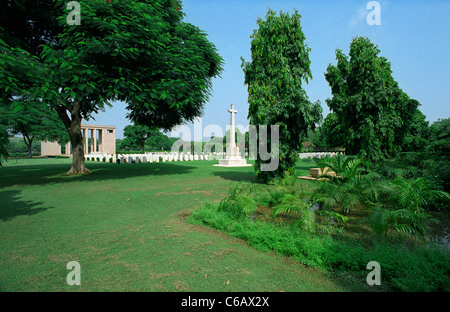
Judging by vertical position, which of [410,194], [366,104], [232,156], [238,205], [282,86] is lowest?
[238,205]

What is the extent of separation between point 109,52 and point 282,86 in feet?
24.5

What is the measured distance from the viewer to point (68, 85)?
33.1 feet

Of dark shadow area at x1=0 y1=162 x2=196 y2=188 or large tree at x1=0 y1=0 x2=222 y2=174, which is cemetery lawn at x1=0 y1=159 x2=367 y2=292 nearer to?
large tree at x1=0 y1=0 x2=222 y2=174

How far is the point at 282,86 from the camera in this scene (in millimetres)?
10391

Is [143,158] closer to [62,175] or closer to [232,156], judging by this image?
[232,156]

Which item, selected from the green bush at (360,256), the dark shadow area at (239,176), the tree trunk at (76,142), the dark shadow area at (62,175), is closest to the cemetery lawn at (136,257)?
the green bush at (360,256)

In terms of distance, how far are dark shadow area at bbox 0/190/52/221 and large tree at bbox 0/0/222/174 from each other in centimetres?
361

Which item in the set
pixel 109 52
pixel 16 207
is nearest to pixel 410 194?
pixel 16 207

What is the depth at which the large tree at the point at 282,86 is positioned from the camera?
32.8 ft

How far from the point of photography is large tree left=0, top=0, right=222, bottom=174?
8922 mm

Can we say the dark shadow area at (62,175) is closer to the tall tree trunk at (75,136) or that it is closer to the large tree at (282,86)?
the tall tree trunk at (75,136)

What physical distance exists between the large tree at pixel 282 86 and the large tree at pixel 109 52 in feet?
10.5
